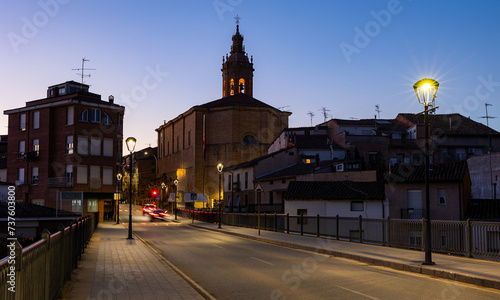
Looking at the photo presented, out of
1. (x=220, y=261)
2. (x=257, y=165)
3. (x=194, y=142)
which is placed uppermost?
(x=194, y=142)

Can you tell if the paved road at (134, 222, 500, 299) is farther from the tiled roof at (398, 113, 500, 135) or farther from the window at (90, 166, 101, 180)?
the tiled roof at (398, 113, 500, 135)

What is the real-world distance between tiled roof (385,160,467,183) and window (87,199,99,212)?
32.4 metres

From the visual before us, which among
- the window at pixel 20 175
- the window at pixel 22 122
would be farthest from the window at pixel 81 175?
the window at pixel 22 122

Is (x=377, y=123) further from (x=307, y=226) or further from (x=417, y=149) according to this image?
(x=307, y=226)

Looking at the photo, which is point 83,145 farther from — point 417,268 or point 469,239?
point 417,268

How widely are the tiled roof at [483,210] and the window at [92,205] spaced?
3834 cm

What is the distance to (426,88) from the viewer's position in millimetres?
15258

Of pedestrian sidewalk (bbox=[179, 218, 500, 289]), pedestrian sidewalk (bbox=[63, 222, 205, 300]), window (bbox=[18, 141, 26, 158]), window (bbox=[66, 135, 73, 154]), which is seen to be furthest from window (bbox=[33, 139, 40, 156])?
pedestrian sidewalk (bbox=[179, 218, 500, 289])

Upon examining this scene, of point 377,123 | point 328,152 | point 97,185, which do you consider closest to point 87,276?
point 97,185

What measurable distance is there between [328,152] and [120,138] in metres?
29.0

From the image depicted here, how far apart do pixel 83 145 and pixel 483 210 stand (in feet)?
133

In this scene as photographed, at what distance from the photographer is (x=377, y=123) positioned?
80250 mm

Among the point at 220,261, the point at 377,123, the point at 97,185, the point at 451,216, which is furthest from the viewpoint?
the point at 377,123

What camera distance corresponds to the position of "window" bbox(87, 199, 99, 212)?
5506 centimetres
